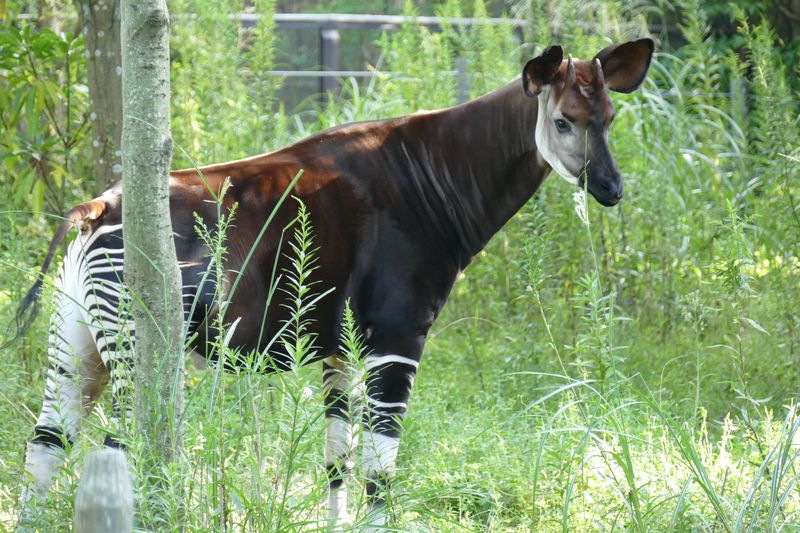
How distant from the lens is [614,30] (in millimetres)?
5105

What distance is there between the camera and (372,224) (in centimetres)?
297

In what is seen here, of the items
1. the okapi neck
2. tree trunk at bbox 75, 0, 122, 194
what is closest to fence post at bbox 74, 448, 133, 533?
the okapi neck

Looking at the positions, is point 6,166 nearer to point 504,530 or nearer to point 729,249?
point 504,530

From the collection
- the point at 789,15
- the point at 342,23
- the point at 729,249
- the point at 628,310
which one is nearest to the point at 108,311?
the point at 729,249

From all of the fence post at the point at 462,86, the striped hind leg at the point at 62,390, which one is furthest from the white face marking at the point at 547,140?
the fence post at the point at 462,86

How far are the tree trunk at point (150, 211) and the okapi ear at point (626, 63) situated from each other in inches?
59.9

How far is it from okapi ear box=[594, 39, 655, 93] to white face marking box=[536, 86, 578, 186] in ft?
0.82

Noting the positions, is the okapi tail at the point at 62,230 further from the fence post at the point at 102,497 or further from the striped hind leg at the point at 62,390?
the fence post at the point at 102,497

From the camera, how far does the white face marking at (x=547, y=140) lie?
3.02 m

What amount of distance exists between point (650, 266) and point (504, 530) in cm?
242

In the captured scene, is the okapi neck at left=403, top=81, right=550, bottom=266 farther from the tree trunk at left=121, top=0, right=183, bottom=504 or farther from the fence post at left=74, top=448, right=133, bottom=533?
the fence post at left=74, top=448, right=133, bottom=533

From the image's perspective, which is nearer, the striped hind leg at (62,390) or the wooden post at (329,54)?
the striped hind leg at (62,390)

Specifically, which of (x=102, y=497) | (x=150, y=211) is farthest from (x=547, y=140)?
(x=102, y=497)

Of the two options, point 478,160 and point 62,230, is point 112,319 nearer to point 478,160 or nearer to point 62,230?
point 62,230
